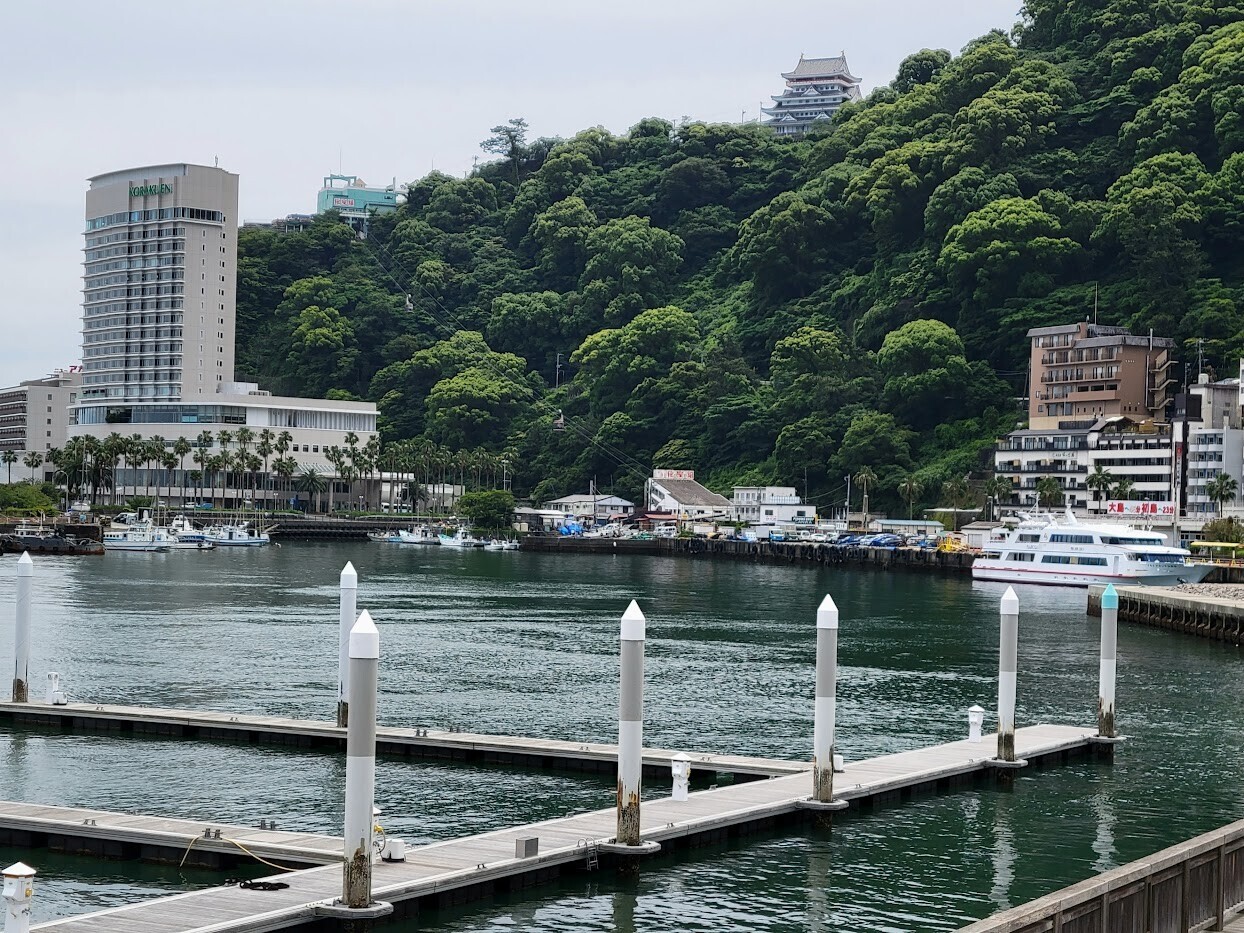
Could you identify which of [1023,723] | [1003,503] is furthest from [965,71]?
[1023,723]

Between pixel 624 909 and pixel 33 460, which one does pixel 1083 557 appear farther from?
pixel 33 460

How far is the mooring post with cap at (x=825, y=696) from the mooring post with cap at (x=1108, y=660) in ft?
27.4

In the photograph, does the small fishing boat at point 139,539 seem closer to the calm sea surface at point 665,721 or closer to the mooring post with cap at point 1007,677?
the calm sea surface at point 665,721

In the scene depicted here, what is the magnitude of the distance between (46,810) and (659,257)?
544 feet

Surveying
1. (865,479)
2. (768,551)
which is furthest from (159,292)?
(865,479)

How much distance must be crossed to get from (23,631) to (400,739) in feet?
31.4

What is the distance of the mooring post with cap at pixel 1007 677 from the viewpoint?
30.1m

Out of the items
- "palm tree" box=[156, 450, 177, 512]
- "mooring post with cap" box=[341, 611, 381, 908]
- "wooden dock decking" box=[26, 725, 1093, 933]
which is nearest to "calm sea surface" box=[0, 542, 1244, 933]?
"wooden dock decking" box=[26, 725, 1093, 933]

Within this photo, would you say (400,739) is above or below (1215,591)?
below

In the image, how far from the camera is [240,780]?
29.9 metres

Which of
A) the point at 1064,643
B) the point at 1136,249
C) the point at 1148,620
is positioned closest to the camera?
the point at 1064,643

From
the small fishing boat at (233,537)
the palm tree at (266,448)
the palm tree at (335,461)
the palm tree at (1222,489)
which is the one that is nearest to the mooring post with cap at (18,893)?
the palm tree at (1222,489)

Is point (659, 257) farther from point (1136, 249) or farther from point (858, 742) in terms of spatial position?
point (858, 742)

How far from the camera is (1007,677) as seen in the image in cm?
3016
